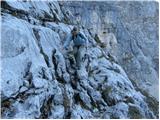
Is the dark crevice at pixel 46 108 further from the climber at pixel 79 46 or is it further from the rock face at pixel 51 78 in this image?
the climber at pixel 79 46

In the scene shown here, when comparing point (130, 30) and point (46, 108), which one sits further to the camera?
point (130, 30)

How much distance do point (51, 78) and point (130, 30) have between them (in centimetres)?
9599

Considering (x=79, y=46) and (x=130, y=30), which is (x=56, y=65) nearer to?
(x=79, y=46)

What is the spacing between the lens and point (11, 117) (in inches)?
628

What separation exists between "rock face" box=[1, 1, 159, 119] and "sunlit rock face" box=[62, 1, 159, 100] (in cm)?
6519

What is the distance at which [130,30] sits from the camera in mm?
113812

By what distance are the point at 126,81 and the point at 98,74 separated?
1879mm

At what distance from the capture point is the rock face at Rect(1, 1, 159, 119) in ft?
57.4

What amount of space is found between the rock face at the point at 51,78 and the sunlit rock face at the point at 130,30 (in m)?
65.2

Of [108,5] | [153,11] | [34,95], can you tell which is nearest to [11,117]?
[34,95]

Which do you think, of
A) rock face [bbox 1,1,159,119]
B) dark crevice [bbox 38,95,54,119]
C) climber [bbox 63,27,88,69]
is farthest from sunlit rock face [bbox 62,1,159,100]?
dark crevice [bbox 38,95,54,119]

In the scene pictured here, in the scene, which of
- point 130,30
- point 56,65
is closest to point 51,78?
point 56,65

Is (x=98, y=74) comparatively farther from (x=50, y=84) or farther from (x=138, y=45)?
(x=138, y=45)

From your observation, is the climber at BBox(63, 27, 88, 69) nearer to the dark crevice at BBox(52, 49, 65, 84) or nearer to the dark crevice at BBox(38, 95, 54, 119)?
the dark crevice at BBox(52, 49, 65, 84)
